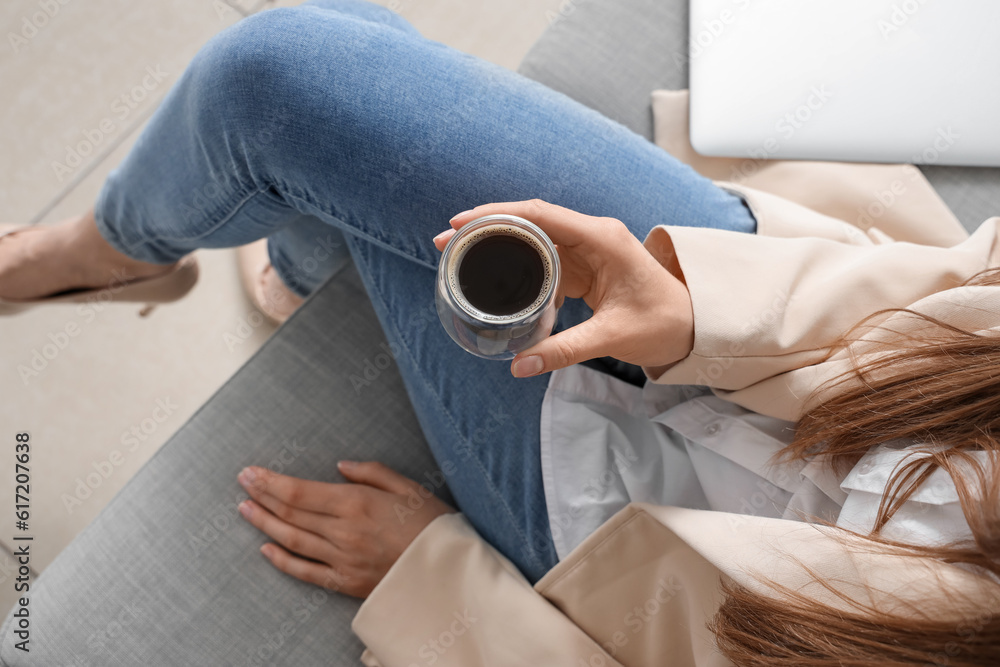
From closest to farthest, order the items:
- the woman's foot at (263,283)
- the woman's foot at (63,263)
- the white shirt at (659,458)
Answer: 1. the white shirt at (659,458)
2. the woman's foot at (63,263)
3. the woman's foot at (263,283)

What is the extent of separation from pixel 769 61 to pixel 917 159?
0.24 m

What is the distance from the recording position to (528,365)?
51 centimetres

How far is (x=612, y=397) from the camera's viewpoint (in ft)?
2.35

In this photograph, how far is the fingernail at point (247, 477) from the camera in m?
0.80

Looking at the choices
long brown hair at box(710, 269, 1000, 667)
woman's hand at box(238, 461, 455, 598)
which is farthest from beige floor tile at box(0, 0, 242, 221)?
long brown hair at box(710, 269, 1000, 667)

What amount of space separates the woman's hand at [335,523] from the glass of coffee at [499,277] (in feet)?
1.19

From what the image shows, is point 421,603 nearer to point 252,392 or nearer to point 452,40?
point 252,392

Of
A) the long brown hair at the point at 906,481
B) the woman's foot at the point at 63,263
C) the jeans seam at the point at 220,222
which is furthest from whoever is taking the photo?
the woman's foot at the point at 63,263

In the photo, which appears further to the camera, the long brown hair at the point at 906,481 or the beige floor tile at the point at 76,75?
the beige floor tile at the point at 76,75

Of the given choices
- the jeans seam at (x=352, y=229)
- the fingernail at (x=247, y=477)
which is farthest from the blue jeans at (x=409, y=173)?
the fingernail at (x=247, y=477)

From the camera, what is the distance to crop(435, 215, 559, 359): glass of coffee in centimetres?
50

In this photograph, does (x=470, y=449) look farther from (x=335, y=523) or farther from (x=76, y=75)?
(x=76, y=75)

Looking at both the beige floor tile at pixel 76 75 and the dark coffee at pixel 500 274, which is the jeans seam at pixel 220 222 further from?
the beige floor tile at pixel 76 75

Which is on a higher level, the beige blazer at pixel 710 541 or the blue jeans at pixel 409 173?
the blue jeans at pixel 409 173
